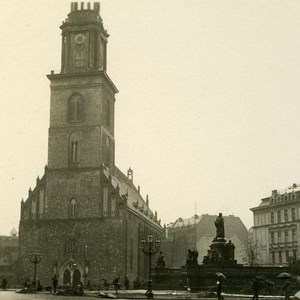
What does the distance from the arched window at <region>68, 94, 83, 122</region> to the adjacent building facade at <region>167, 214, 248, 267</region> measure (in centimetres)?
5165

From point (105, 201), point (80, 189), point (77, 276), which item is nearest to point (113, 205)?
point (105, 201)

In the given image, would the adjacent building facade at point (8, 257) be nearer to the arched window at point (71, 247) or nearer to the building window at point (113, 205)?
the arched window at point (71, 247)

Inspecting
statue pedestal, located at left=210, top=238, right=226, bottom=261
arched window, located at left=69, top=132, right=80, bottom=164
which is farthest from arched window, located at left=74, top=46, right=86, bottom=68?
statue pedestal, located at left=210, top=238, right=226, bottom=261

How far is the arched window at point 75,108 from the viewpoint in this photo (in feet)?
223

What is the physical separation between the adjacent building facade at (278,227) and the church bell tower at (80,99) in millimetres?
25374

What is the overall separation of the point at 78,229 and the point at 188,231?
5566cm

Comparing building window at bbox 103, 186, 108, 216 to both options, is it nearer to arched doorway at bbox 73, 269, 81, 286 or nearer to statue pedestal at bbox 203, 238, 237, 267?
arched doorway at bbox 73, 269, 81, 286

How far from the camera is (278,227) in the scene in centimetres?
7831

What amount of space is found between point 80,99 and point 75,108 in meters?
1.22

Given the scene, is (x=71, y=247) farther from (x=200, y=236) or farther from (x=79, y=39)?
(x=200, y=236)

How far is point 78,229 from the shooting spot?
6406cm

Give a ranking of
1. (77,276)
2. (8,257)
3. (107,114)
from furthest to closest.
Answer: (8,257) < (107,114) < (77,276)

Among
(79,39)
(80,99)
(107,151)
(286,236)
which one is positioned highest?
(79,39)

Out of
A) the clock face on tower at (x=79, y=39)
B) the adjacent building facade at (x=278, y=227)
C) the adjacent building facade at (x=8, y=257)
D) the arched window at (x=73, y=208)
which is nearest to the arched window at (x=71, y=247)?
the arched window at (x=73, y=208)
